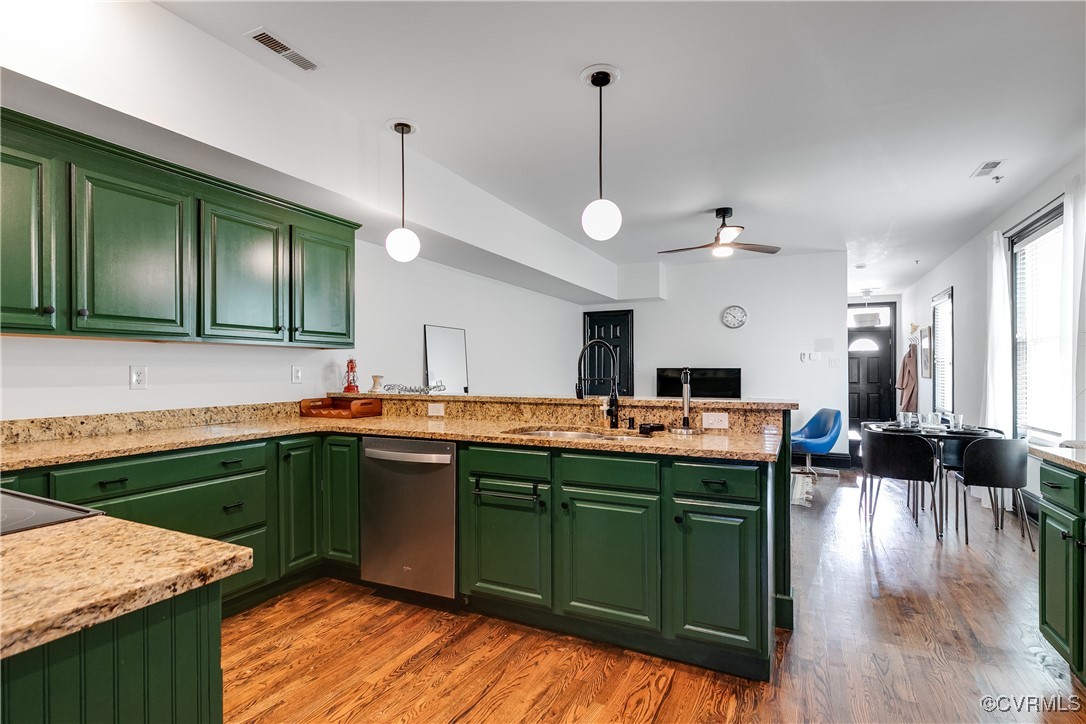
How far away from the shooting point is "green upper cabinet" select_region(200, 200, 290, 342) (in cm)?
285

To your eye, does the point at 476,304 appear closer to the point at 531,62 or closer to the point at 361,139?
the point at 361,139

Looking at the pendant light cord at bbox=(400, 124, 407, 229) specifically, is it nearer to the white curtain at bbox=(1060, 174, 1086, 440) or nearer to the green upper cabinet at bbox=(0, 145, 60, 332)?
the green upper cabinet at bbox=(0, 145, 60, 332)

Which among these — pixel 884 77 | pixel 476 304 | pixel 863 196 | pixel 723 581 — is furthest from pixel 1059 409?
pixel 476 304

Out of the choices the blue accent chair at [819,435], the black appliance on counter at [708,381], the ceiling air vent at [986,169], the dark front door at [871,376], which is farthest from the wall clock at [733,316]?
the dark front door at [871,376]

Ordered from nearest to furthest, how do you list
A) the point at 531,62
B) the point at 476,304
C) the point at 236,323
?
the point at 531,62 < the point at 236,323 < the point at 476,304

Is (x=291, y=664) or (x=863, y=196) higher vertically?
(x=863, y=196)

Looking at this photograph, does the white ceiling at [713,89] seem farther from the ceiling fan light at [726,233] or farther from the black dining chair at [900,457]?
the black dining chair at [900,457]

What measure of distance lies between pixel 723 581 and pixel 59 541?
2059 millimetres

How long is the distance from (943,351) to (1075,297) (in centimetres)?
448

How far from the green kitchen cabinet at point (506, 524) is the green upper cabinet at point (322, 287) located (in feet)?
4.75

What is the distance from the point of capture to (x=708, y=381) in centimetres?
746

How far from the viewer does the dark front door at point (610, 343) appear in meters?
8.07

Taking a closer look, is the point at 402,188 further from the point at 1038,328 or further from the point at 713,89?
the point at 1038,328

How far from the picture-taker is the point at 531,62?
2670 mm
